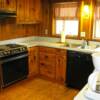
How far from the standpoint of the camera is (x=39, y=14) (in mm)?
4449

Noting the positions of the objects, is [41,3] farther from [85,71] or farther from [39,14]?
[85,71]

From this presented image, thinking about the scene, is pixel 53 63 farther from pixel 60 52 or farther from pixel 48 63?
pixel 60 52

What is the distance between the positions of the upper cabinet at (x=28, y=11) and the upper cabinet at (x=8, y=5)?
0.49 feet

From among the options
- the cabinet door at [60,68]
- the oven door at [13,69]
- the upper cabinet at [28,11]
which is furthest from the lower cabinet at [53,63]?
the upper cabinet at [28,11]

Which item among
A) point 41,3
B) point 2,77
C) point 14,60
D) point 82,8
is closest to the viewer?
point 2,77

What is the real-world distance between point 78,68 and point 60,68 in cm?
47

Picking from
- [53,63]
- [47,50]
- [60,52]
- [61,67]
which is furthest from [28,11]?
[61,67]

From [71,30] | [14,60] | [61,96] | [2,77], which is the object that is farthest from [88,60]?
[2,77]

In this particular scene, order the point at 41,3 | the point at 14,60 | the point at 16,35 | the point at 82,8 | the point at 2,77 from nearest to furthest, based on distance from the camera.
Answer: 1. the point at 2,77
2. the point at 14,60
3. the point at 82,8
4. the point at 16,35
5. the point at 41,3

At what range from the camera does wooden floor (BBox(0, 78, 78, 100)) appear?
130 inches

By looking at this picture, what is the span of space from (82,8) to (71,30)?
0.63 metres

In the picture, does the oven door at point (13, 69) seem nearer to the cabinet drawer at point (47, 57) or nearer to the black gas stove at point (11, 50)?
the black gas stove at point (11, 50)

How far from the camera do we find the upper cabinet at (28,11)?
151 inches

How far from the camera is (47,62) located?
4.08 meters
